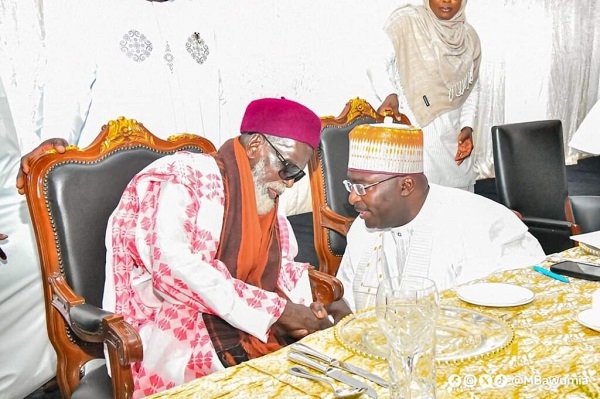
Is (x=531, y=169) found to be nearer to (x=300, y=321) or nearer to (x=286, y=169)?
(x=286, y=169)

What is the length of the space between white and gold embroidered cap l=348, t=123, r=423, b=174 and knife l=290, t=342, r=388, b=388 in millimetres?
949

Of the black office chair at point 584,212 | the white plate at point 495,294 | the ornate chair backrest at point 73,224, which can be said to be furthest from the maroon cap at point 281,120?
the black office chair at point 584,212

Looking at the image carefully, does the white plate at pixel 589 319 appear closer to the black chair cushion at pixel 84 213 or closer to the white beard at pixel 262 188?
the white beard at pixel 262 188

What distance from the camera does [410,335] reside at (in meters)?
0.94

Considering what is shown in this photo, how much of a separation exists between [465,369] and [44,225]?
1242 mm

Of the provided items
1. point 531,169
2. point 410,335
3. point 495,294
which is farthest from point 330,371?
point 531,169

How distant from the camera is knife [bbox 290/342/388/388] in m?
1.07

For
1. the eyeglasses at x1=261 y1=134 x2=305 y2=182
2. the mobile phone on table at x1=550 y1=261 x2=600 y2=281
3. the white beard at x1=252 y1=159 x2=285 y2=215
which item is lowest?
the mobile phone on table at x1=550 y1=261 x2=600 y2=281

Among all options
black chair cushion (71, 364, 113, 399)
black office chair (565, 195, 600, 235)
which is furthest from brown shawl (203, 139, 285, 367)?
black office chair (565, 195, 600, 235)

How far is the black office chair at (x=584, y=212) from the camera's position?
3.18 meters

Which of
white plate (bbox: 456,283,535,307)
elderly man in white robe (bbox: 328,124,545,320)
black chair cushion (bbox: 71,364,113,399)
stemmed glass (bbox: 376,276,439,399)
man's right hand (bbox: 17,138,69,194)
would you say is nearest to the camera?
stemmed glass (bbox: 376,276,439,399)

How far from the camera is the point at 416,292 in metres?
0.95

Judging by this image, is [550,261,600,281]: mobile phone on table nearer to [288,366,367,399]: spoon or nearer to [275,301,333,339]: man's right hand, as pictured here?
[275,301,333,339]: man's right hand

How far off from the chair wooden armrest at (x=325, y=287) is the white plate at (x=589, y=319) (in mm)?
867
